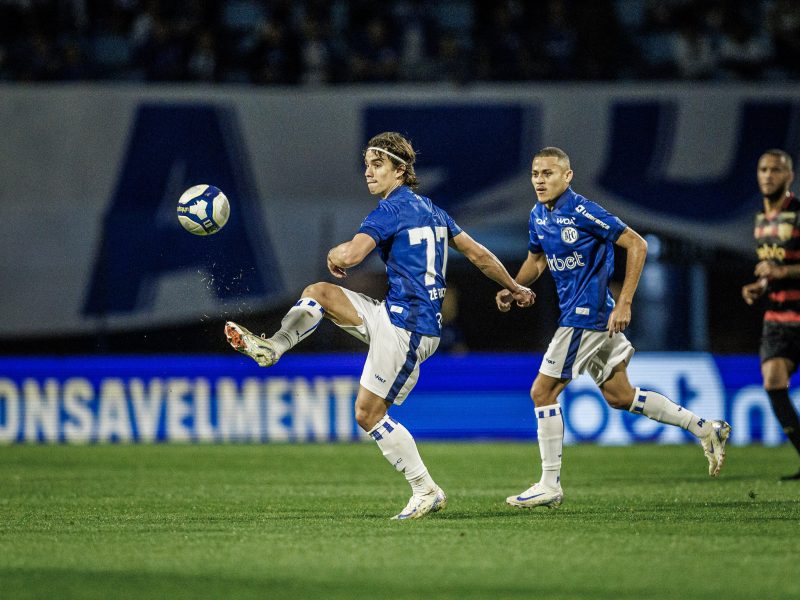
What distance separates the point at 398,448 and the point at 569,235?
1.75 meters

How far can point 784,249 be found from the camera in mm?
9758

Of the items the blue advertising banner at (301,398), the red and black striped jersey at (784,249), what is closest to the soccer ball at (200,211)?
the red and black striped jersey at (784,249)

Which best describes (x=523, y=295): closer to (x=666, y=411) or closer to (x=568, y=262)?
(x=568, y=262)

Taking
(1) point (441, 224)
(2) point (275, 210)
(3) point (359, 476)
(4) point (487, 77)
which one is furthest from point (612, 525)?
(4) point (487, 77)

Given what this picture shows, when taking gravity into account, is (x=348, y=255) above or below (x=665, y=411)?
above

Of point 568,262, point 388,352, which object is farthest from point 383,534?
point 568,262

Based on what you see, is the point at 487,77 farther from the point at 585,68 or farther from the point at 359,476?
the point at 359,476

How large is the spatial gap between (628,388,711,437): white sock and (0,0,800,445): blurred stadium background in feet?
19.4

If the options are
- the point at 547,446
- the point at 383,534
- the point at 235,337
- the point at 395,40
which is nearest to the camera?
the point at 383,534

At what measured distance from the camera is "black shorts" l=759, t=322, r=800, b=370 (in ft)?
→ 31.9

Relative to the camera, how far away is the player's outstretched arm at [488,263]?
746cm

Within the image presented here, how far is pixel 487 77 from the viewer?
17422mm

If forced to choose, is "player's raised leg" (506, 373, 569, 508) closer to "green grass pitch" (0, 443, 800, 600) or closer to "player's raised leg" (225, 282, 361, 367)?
"green grass pitch" (0, 443, 800, 600)

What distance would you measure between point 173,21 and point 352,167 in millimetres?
3571
